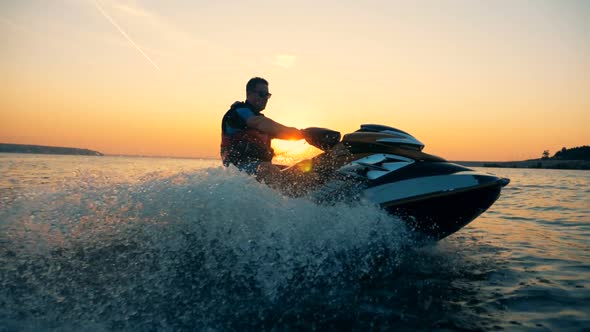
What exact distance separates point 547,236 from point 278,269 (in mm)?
4926

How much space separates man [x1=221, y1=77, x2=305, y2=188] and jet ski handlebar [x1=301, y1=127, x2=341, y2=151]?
9 cm

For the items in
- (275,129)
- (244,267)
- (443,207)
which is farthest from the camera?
(275,129)

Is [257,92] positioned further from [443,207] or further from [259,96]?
[443,207]

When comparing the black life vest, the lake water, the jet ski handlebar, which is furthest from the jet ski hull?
the black life vest

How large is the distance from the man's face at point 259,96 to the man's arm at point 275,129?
49 cm

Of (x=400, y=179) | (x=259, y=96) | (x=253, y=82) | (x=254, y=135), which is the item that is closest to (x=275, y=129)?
(x=254, y=135)

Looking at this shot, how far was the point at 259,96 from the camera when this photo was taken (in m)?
4.77

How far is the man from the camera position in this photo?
4.35 m

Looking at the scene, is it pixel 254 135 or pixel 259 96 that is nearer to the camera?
pixel 254 135

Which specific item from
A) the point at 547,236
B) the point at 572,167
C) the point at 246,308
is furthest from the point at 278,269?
the point at 572,167

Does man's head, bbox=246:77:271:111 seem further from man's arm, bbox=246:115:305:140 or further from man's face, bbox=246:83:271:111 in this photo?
man's arm, bbox=246:115:305:140

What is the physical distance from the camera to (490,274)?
388 cm

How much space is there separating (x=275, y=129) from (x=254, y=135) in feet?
1.29

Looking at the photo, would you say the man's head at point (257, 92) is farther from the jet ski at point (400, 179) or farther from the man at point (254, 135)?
the jet ski at point (400, 179)
